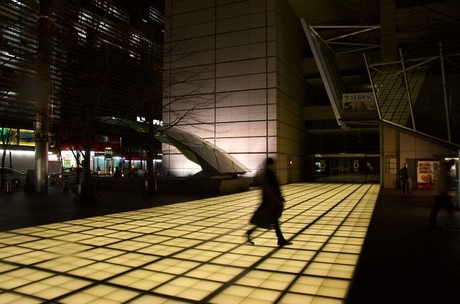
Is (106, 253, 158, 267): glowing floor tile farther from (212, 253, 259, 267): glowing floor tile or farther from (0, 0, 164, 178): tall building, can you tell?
(0, 0, 164, 178): tall building

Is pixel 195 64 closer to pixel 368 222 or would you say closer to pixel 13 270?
pixel 368 222

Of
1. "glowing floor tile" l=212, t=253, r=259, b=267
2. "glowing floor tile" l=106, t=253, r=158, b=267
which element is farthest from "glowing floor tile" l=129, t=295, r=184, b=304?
"glowing floor tile" l=212, t=253, r=259, b=267

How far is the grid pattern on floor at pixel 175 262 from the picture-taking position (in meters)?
4.49

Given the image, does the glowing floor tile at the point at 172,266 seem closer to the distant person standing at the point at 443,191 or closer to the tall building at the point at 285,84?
the distant person standing at the point at 443,191

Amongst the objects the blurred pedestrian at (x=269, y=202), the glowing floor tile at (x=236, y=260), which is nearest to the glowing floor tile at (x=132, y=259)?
the glowing floor tile at (x=236, y=260)

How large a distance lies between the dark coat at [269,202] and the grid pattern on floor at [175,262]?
1.93 ft

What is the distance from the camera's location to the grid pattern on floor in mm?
4492

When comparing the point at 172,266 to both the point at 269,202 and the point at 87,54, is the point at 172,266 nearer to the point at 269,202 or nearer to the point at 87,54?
the point at 269,202

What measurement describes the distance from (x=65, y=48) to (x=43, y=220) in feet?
38.4

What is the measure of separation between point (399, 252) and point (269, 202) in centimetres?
251

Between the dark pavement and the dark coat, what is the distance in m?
1.70

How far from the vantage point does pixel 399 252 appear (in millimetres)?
6453

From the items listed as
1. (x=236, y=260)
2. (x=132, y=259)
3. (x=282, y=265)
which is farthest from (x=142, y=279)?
(x=282, y=265)

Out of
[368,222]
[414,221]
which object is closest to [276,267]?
[368,222]
